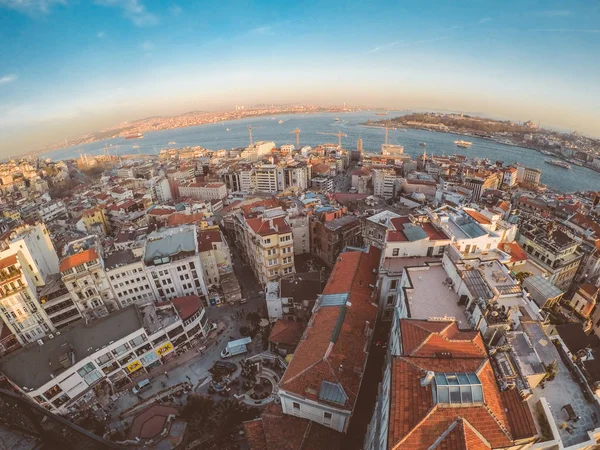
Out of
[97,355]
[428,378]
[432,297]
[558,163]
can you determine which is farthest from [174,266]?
[558,163]

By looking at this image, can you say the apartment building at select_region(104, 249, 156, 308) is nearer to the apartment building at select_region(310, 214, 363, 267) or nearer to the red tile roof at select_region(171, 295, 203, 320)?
the red tile roof at select_region(171, 295, 203, 320)

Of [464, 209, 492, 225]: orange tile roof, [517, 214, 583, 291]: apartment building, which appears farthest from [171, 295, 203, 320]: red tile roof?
[517, 214, 583, 291]: apartment building

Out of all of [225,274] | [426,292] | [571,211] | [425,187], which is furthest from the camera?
[425,187]

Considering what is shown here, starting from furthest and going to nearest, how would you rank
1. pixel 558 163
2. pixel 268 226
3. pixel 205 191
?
pixel 558 163, pixel 205 191, pixel 268 226

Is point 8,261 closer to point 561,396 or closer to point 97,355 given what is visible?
point 97,355

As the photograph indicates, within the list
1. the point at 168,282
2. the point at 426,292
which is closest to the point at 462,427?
the point at 426,292

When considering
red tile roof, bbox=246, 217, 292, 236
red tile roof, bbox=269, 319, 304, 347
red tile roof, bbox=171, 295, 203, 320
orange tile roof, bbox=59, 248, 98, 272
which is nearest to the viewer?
red tile roof, bbox=269, 319, 304, 347

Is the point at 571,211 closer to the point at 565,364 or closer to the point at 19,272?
the point at 565,364
